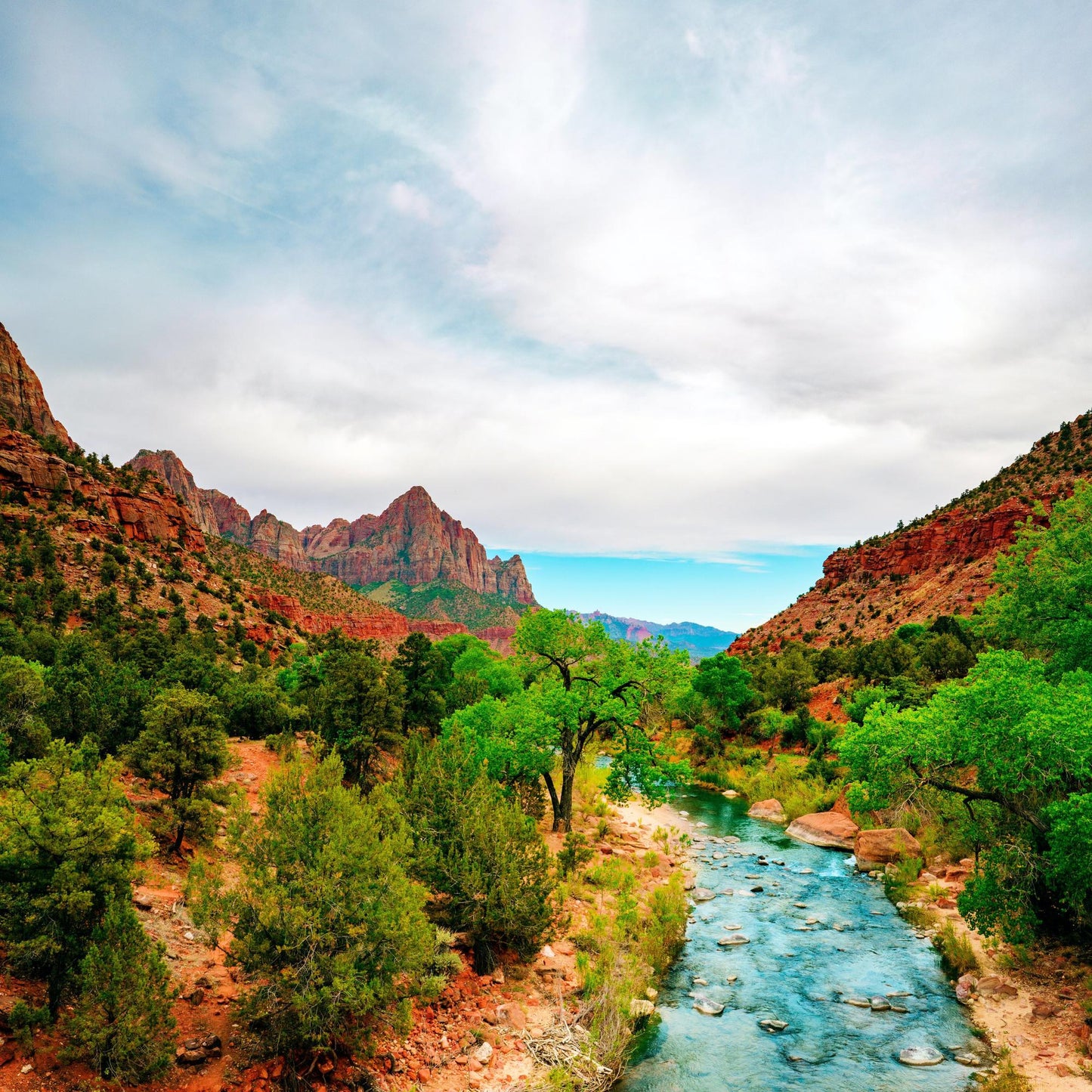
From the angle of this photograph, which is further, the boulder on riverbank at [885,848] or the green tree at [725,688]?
the green tree at [725,688]

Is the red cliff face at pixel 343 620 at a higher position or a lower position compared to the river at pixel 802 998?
higher

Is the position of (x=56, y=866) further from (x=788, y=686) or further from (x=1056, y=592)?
(x=788, y=686)

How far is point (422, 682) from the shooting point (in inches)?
1532

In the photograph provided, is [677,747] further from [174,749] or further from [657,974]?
[174,749]

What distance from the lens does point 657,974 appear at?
1602cm

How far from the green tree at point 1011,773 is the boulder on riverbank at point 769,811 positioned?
56.7 feet

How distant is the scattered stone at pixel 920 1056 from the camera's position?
40.0 ft

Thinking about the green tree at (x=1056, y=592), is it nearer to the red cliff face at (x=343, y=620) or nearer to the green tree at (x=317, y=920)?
the green tree at (x=317, y=920)

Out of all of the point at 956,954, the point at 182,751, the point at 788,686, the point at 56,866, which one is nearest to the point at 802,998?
the point at 956,954

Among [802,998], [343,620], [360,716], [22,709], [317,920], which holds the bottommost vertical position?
[802,998]

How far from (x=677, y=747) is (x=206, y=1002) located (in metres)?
45.0

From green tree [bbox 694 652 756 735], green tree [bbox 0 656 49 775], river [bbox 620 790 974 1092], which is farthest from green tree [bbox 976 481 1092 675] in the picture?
green tree [bbox 0 656 49 775]

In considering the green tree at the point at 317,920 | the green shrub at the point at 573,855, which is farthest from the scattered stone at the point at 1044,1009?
the green tree at the point at 317,920

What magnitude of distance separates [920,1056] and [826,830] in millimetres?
17515
